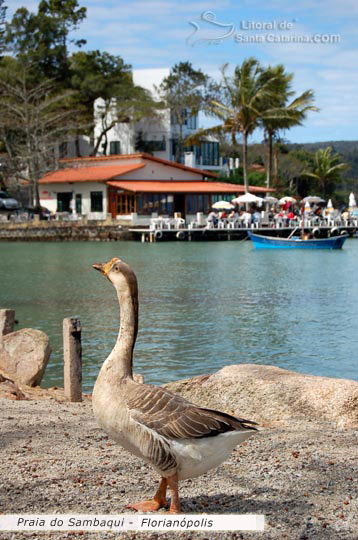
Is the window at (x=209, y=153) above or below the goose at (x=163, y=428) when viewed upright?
above

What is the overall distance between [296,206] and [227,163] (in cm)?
1472

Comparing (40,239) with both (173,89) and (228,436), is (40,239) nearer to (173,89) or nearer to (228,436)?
(173,89)

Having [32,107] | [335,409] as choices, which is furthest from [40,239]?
[335,409]

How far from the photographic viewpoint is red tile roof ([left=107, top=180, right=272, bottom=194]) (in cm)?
Result: 6288

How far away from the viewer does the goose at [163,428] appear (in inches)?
188

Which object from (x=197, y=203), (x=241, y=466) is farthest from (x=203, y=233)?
(x=241, y=466)

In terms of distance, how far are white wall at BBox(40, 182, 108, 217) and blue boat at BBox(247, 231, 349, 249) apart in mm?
17386

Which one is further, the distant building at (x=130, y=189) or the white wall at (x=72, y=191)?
the white wall at (x=72, y=191)

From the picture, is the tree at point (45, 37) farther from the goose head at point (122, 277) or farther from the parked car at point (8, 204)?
the goose head at point (122, 277)

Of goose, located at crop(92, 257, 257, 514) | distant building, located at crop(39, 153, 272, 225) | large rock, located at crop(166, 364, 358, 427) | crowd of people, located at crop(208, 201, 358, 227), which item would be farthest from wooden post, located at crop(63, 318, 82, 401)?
distant building, located at crop(39, 153, 272, 225)

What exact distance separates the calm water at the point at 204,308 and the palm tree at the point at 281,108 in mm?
27711

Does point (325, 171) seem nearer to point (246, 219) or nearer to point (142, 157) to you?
point (142, 157)

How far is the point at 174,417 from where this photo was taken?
16.0 ft

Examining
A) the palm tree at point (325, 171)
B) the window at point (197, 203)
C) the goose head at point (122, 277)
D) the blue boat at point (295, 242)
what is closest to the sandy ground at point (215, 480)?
the goose head at point (122, 277)
